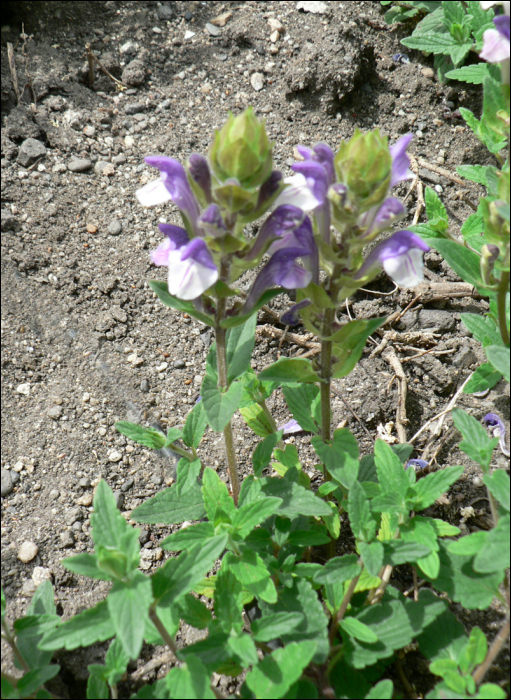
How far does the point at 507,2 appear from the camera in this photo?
2.15m

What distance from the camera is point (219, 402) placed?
7.52ft

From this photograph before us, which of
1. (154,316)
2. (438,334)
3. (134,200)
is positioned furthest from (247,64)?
(438,334)

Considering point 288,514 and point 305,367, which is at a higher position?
point 305,367

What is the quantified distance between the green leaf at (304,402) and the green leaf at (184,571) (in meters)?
0.83

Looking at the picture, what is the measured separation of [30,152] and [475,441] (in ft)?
11.9

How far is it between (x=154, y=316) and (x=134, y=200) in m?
0.98

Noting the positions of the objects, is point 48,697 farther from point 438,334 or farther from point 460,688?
point 438,334

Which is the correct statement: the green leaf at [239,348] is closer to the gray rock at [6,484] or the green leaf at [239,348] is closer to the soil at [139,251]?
the soil at [139,251]

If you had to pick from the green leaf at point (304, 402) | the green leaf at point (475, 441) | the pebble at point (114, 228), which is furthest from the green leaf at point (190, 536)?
the pebble at point (114, 228)

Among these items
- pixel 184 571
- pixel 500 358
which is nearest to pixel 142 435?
pixel 184 571

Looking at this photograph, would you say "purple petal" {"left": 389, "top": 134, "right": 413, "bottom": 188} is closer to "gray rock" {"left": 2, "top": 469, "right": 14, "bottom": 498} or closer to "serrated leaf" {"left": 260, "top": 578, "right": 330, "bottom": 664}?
"serrated leaf" {"left": 260, "top": 578, "right": 330, "bottom": 664}

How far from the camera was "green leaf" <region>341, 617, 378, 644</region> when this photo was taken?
219cm

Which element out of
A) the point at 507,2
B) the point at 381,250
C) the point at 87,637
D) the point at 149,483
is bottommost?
the point at 149,483

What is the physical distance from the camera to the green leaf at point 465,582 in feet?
7.20
